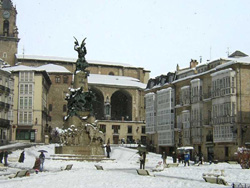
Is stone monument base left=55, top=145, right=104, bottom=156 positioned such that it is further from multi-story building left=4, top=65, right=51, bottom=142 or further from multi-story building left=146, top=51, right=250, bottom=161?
multi-story building left=4, top=65, right=51, bottom=142

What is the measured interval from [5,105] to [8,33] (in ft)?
114

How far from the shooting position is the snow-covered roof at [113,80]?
9444 centimetres

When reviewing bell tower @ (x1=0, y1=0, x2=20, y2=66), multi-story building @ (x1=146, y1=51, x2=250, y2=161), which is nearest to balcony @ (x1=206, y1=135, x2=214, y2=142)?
multi-story building @ (x1=146, y1=51, x2=250, y2=161)

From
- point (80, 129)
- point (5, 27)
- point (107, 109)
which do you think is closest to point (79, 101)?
point (80, 129)

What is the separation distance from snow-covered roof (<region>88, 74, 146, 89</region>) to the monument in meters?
48.4

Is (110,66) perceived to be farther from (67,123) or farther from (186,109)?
(67,123)

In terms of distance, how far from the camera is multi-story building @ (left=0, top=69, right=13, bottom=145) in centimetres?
6481

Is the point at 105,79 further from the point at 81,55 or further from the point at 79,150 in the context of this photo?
the point at 79,150

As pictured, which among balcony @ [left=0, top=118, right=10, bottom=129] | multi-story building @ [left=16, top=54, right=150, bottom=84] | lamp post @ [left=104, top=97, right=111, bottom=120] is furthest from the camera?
multi-story building @ [left=16, top=54, right=150, bottom=84]

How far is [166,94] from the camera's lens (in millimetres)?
66688

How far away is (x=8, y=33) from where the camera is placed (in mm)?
96688

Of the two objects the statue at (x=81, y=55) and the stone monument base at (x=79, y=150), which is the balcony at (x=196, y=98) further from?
the stone monument base at (x=79, y=150)

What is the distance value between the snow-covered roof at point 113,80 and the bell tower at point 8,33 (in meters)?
16.6

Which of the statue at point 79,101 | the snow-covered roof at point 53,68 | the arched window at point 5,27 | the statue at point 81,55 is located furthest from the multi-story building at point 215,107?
the arched window at point 5,27
